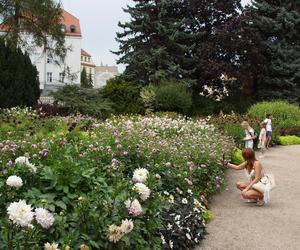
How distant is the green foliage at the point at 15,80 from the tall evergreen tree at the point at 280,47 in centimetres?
1502

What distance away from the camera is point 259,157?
1482 centimetres

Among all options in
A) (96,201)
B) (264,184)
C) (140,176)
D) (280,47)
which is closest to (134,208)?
(96,201)

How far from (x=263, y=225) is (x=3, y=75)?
56.5 ft

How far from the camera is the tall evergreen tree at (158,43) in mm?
27734

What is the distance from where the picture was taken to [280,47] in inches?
1182

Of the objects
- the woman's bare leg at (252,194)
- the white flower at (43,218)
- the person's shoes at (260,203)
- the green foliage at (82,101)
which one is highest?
the white flower at (43,218)

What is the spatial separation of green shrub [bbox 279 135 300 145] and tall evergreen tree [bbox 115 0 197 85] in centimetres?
846

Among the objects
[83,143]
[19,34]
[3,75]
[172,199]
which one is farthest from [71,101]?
[172,199]

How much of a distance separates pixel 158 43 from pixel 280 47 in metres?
7.94

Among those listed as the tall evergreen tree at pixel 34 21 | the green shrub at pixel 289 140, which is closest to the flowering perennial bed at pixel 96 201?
the green shrub at pixel 289 140

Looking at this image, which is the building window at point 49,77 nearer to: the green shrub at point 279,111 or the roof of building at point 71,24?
the roof of building at point 71,24

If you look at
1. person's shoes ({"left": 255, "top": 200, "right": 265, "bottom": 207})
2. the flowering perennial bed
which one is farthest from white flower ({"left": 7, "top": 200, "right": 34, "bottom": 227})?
person's shoes ({"left": 255, "top": 200, "right": 265, "bottom": 207})

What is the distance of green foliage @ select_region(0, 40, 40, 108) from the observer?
21316mm

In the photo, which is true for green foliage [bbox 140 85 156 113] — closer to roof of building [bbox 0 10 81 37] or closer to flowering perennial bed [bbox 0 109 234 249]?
flowering perennial bed [bbox 0 109 234 249]
